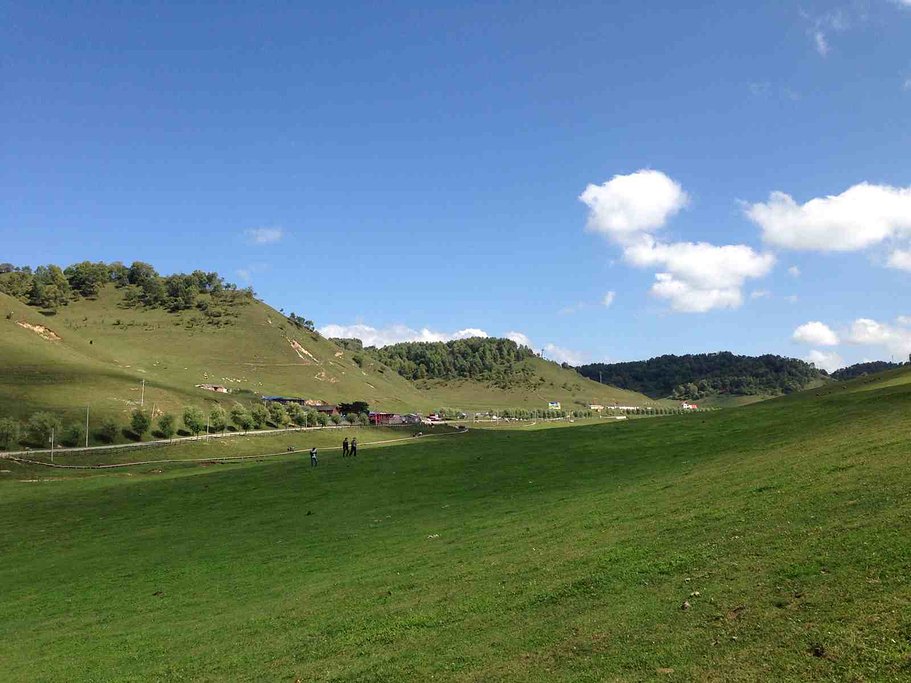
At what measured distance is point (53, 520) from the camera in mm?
47625

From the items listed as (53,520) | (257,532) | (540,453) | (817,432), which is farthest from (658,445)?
(53,520)

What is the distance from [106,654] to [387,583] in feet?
28.8

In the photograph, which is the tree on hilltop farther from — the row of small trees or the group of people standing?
the group of people standing

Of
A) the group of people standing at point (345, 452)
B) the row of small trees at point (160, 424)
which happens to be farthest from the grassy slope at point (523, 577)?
the row of small trees at point (160, 424)

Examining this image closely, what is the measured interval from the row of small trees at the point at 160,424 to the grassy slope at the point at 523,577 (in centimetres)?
7528

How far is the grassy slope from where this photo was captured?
1191 cm

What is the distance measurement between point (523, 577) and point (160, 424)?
5003 inches

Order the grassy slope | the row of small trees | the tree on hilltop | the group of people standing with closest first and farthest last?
1. the grassy slope
2. the group of people standing
3. the row of small trees
4. the tree on hilltop

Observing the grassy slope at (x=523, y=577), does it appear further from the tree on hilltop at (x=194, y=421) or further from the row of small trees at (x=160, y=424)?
the tree on hilltop at (x=194, y=421)

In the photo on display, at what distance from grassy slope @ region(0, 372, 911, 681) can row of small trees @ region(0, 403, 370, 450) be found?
247 feet

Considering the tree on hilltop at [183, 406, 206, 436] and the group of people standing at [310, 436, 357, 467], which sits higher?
the tree on hilltop at [183, 406, 206, 436]

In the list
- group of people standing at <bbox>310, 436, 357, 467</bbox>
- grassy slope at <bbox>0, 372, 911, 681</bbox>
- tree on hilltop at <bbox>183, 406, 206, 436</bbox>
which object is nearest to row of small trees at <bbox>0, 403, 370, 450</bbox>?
tree on hilltop at <bbox>183, 406, 206, 436</bbox>

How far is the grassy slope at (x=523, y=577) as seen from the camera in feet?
39.1

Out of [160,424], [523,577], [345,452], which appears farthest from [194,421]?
[523,577]
